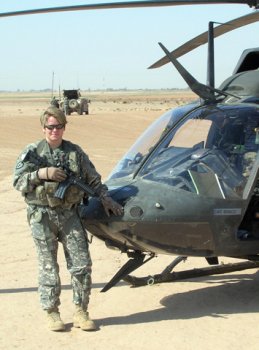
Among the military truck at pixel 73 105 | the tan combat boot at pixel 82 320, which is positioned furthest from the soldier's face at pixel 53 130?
the military truck at pixel 73 105

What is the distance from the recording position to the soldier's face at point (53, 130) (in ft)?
16.9

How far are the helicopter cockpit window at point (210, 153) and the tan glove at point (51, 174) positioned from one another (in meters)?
0.79

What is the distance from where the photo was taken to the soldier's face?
514cm

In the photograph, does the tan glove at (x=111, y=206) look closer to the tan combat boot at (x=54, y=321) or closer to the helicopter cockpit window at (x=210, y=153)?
the helicopter cockpit window at (x=210, y=153)

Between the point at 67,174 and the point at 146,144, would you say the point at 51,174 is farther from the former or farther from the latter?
the point at 146,144

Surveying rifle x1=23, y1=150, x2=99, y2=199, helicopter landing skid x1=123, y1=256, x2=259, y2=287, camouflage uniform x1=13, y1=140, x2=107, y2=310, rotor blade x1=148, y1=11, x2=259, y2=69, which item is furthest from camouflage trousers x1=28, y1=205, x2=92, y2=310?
rotor blade x1=148, y1=11, x2=259, y2=69

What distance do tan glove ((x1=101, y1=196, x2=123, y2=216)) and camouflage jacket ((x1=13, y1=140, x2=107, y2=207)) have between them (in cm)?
8

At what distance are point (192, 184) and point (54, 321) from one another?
1.63 meters

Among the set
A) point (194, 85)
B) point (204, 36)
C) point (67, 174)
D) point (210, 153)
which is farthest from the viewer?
point (204, 36)

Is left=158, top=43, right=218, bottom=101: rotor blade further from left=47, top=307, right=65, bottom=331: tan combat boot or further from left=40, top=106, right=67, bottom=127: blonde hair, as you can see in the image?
left=47, top=307, right=65, bottom=331: tan combat boot

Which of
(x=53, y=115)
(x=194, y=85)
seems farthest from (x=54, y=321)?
(x=194, y=85)

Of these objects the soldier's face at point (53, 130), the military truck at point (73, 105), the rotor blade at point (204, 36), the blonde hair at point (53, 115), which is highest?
the rotor blade at point (204, 36)

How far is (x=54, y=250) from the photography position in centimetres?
526

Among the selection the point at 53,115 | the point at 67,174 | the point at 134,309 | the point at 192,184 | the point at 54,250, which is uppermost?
the point at 53,115
